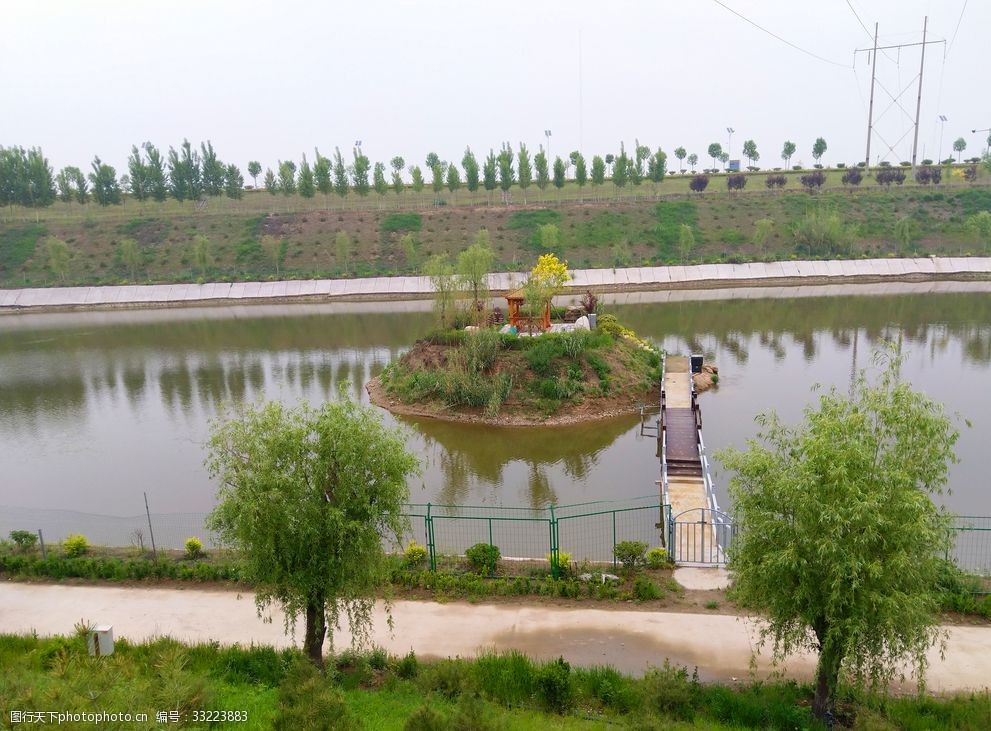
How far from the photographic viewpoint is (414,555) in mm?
15227

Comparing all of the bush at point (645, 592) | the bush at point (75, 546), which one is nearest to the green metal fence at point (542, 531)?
the bush at point (645, 592)

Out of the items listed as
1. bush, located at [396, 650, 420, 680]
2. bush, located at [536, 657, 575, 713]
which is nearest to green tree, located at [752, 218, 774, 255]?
bush, located at [536, 657, 575, 713]

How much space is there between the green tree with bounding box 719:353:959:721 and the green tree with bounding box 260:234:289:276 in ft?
215

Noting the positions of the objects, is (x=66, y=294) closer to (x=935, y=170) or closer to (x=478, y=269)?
(x=478, y=269)

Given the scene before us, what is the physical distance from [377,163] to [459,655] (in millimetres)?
83420

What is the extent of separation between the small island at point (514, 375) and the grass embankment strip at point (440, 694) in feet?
51.5

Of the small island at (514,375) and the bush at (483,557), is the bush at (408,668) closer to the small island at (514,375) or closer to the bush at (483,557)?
the bush at (483,557)

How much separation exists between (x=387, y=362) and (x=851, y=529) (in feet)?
99.3

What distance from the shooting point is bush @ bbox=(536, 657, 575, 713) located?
10328 millimetres

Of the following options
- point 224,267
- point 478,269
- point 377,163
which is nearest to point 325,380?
point 478,269

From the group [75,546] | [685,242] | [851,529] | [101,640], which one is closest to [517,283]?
[685,242]

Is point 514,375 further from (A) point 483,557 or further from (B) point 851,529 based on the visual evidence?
(B) point 851,529

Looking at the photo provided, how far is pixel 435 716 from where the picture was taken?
8195 mm

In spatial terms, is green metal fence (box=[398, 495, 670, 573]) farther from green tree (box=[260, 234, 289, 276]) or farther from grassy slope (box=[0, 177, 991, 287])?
green tree (box=[260, 234, 289, 276])
